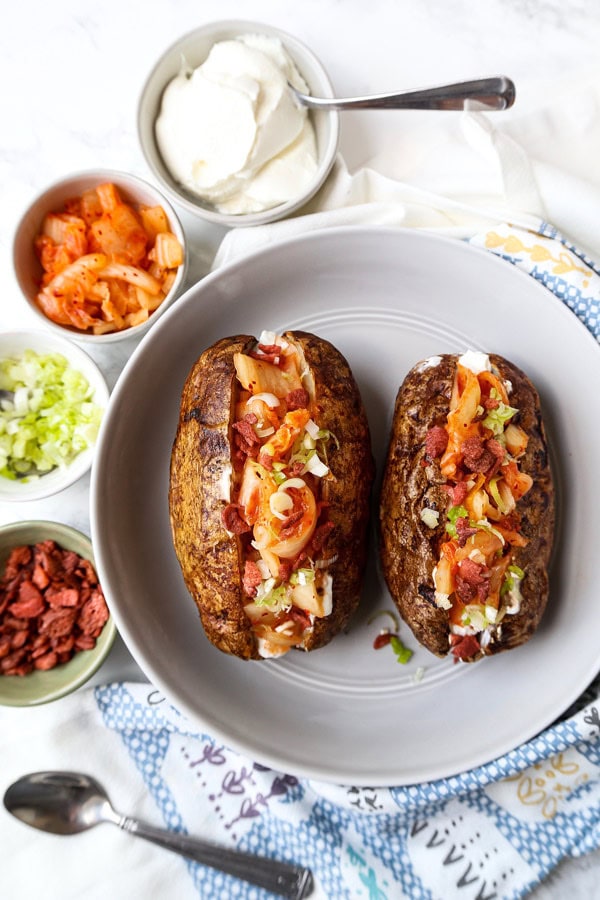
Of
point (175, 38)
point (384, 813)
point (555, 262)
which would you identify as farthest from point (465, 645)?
point (175, 38)

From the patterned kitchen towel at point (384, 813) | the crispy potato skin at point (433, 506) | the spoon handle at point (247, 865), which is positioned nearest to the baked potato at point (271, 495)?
the crispy potato skin at point (433, 506)

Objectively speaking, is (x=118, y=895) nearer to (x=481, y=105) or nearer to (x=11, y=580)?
(x=11, y=580)

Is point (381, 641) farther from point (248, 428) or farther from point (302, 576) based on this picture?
point (248, 428)

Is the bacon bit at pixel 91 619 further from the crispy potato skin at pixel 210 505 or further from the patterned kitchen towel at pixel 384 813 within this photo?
the crispy potato skin at pixel 210 505

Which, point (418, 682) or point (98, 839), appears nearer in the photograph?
point (418, 682)

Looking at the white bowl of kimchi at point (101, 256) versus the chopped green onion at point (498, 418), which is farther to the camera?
the white bowl of kimchi at point (101, 256)

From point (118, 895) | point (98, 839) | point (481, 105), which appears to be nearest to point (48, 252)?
point (481, 105)

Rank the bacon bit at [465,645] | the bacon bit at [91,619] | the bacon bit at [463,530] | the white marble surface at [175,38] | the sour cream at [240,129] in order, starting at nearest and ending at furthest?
1. the bacon bit at [463,530]
2. the bacon bit at [465,645]
3. the sour cream at [240,129]
4. the bacon bit at [91,619]
5. the white marble surface at [175,38]
